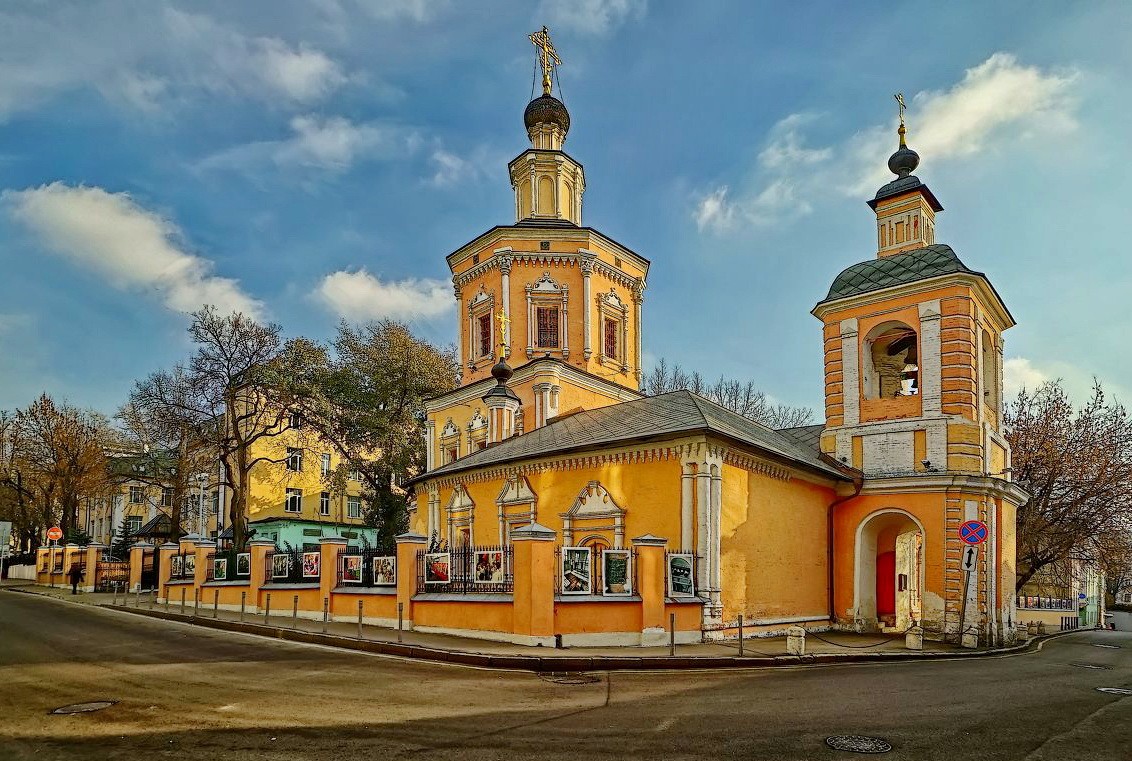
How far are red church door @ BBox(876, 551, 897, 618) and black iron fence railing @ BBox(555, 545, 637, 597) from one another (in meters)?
9.32

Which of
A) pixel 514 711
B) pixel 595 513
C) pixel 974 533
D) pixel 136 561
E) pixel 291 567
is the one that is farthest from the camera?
pixel 136 561

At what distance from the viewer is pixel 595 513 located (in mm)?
17859

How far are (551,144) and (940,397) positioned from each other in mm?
16514

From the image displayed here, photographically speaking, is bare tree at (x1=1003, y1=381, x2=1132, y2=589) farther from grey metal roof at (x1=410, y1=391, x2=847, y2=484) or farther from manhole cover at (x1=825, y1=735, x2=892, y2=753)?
manhole cover at (x1=825, y1=735, x2=892, y2=753)

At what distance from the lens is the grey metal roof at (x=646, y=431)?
17.0m

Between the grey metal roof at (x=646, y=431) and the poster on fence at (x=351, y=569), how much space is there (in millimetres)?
4094

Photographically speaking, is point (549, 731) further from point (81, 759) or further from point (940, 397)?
point (940, 397)

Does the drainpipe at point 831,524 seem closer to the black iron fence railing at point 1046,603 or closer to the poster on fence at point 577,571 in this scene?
the poster on fence at point 577,571

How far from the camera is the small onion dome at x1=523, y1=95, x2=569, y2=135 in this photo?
28.8 metres

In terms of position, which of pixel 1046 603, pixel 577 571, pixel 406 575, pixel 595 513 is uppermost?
pixel 595 513

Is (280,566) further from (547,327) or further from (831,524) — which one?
(831,524)

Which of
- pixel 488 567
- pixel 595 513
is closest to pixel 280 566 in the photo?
pixel 488 567

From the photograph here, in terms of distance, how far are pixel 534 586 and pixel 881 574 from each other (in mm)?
11802

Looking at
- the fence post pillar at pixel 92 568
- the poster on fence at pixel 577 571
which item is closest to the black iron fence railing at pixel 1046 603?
the poster on fence at pixel 577 571
